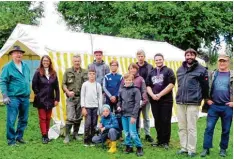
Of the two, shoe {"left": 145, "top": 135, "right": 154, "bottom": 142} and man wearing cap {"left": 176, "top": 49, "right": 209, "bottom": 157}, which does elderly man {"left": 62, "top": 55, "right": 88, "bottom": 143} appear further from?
man wearing cap {"left": 176, "top": 49, "right": 209, "bottom": 157}

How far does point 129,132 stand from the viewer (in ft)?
21.1

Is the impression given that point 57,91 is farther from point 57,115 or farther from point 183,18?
point 183,18

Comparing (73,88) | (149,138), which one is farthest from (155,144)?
(73,88)

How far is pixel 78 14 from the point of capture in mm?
23406

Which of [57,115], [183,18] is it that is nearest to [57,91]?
[57,115]

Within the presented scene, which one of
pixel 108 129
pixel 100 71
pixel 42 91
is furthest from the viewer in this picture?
pixel 100 71

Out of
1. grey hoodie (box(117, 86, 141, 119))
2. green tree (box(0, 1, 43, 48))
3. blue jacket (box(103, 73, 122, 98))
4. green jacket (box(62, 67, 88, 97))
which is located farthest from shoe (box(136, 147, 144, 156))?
green tree (box(0, 1, 43, 48))

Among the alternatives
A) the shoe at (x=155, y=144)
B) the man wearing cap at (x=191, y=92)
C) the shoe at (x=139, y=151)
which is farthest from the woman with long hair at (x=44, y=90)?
the man wearing cap at (x=191, y=92)

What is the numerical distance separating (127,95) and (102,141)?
3.10ft

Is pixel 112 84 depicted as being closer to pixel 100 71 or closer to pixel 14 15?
pixel 100 71

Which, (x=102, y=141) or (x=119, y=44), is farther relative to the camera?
(x=119, y=44)

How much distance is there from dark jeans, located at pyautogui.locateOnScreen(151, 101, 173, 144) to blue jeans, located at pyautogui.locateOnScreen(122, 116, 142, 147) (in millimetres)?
685

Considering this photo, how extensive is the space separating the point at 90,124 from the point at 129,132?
31.7 inches

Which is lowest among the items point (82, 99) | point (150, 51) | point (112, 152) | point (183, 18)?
point (112, 152)
